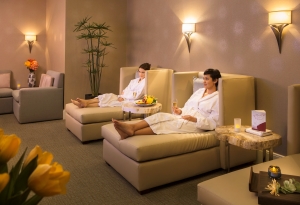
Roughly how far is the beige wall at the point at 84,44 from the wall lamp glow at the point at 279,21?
3.92 m

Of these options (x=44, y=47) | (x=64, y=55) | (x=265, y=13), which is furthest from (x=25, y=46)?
(x=265, y=13)

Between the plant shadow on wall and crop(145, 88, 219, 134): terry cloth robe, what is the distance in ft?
9.16

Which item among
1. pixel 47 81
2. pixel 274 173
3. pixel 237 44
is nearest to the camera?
pixel 274 173

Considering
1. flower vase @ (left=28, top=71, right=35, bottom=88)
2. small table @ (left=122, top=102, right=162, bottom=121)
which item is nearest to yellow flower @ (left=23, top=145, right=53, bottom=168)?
small table @ (left=122, top=102, right=162, bottom=121)

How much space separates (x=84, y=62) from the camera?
20.2ft

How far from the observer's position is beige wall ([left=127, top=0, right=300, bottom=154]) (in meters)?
3.24

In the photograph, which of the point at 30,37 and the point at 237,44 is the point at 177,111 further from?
the point at 30,37

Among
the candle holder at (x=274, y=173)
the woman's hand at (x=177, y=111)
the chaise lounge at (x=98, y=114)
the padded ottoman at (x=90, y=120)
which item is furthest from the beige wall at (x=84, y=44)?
the candle holder at (x=274, y=173)

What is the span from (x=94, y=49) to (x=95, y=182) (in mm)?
3433

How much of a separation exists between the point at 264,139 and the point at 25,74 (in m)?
6.14

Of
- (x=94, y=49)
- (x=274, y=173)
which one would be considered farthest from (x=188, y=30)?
(x=274, y=173)

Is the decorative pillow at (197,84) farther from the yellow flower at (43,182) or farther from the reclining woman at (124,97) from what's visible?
the yellow flower at (43,182)

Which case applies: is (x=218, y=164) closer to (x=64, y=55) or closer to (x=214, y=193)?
(x=214, y=193)

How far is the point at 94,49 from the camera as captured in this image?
5938 millimetres
